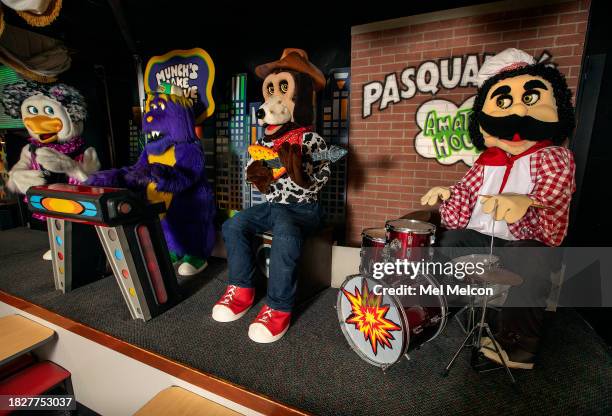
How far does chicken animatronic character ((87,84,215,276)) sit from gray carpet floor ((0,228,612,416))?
0.48m

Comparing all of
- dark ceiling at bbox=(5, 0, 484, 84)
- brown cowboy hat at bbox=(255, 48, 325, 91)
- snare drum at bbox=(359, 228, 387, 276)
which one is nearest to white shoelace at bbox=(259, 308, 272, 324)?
snare drum at bbox=(359, 228, 387, 276)

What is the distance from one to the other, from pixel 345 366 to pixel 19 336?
170 centimetres

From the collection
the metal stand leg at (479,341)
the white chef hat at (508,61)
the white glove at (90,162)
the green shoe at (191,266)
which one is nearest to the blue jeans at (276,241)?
the green shoe at (191,266)

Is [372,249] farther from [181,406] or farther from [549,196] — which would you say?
[181,406]

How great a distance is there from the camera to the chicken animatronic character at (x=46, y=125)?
2338 mm

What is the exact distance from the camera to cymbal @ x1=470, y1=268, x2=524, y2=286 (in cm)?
106

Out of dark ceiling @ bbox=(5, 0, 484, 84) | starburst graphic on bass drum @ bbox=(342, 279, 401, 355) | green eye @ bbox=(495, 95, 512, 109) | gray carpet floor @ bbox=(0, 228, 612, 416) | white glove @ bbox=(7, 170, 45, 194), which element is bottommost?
gray carpet floor @ bbox=(0, 228, 612, 416)

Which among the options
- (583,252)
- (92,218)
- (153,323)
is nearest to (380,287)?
(153,323)

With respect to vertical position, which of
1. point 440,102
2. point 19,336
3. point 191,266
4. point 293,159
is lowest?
point 19,336

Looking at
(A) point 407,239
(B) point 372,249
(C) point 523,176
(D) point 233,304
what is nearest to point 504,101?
(C) point 523,176

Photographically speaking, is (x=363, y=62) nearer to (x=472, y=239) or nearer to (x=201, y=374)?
(x=472, y=239)

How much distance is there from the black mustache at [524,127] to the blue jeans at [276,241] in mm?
978

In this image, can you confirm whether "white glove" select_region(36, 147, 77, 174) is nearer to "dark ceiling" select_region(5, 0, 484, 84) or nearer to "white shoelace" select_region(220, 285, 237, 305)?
"dark ceiling" select_region(5, 0, 484, 84)

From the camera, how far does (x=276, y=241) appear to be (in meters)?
1.59
